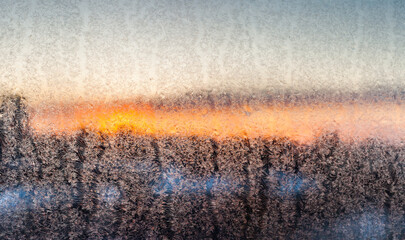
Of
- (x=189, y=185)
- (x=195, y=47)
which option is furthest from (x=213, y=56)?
(x=189, y=185)

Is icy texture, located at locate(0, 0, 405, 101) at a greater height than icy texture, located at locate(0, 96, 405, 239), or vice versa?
icy texture, located at locate(0, 0, 405, 101)

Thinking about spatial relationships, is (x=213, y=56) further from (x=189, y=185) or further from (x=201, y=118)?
(x=189, y=185)

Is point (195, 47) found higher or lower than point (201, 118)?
higher

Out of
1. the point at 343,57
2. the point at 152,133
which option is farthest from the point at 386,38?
the point at 152,133

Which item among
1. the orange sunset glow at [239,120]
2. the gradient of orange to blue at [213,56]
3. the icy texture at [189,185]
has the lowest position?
the icy texture at [189,185]

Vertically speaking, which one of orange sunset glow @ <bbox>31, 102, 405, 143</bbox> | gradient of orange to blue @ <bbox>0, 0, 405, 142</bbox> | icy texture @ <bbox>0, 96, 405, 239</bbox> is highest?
gradient of orange to blue @ <bbox>0, 0, 405, 142</bbox>

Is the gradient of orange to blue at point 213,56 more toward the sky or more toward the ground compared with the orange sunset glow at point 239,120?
more toward the sky

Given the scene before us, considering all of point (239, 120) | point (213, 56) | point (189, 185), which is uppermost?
point (213, 56)
